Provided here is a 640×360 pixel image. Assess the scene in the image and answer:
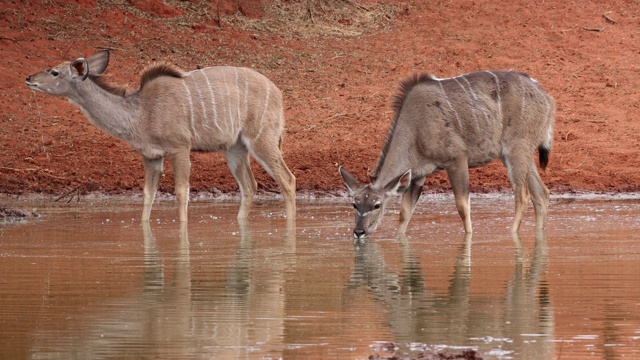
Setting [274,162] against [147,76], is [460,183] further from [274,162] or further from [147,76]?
[147,76]

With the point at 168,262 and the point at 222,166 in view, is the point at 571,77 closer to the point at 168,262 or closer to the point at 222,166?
the point at 222,166

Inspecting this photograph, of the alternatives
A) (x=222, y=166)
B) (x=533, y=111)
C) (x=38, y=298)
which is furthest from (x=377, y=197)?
(x=222, y=166)

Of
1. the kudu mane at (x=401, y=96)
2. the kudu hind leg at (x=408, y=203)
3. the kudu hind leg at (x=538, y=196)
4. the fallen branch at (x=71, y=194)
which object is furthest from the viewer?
the fallen branch at (x=71, y=194)

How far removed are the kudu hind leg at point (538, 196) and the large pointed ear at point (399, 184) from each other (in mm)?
1583

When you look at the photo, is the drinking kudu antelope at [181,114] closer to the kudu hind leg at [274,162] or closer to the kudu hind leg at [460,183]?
the kudu hind leg at [274,162]

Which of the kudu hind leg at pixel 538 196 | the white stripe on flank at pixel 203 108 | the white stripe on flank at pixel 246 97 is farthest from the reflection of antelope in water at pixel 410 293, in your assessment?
the white stripe on flank at pixel 246 97

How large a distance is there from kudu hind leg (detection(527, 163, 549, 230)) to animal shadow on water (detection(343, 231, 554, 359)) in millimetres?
2572

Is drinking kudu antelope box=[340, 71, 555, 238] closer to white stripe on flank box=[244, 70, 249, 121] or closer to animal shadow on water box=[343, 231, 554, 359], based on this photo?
animal shadow on water box=[343, 231, 554, 359]

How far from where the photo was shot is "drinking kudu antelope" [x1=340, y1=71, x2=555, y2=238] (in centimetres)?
1270

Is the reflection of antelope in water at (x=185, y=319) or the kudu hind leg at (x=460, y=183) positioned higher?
the kudu hind leg at (x=460, y=183)

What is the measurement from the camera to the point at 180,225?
13.4 meters

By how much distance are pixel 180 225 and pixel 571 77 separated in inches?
373

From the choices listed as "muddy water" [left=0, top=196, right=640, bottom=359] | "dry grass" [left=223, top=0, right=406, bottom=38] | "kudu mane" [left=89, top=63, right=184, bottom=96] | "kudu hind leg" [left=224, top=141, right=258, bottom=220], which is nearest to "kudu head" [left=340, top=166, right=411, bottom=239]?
"muddy water" [left=0, top=196, right=640, bottom=359]

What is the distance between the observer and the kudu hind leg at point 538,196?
43.9 feet
